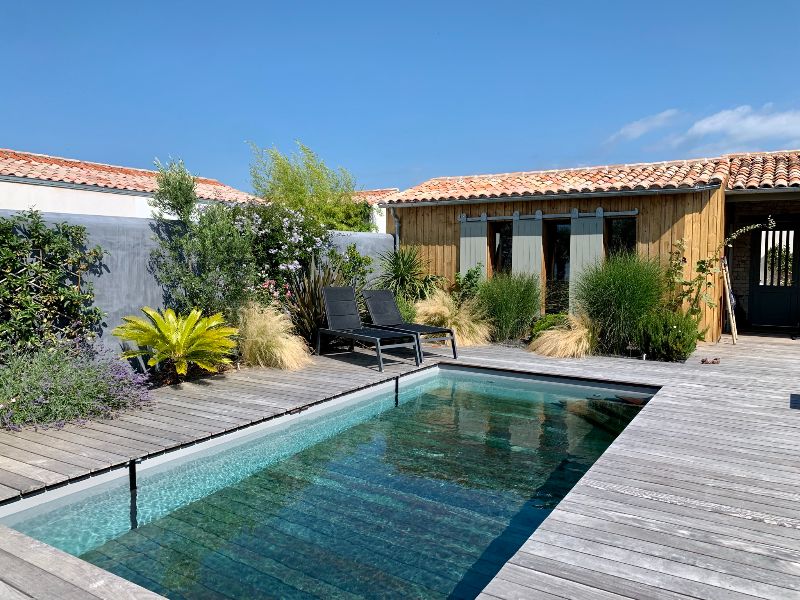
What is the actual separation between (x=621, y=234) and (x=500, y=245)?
2.67 metres

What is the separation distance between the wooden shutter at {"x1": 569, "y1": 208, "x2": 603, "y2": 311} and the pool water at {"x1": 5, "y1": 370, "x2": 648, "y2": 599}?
16.0 feet

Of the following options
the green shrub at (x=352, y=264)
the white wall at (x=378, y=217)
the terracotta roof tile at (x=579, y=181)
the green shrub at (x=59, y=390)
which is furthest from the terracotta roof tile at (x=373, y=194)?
the green shrub at (x=59, y=390)

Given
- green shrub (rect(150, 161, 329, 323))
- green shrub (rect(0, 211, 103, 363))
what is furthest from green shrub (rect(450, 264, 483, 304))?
green shrub (rect(0, 211, 103, 363))

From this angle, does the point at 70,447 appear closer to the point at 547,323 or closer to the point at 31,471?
the point at 31,471

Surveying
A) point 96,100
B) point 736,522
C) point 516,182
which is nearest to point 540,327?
point 516,182

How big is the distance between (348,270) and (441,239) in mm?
2683

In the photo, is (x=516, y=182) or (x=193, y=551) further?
(x=516, y=182)

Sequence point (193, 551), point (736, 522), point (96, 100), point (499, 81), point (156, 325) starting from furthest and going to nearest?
point (96, 100) → point (499, 81) → point (156, 325) → point (193, 551) → point (736, 522)

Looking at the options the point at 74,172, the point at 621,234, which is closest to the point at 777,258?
the point at 621,234

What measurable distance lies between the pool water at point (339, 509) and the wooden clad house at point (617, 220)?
17.4 ft

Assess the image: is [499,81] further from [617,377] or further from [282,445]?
[282,445]

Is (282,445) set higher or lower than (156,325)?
lower

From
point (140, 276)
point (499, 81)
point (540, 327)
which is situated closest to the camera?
point (140, 276)

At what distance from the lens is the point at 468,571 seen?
120 inches
